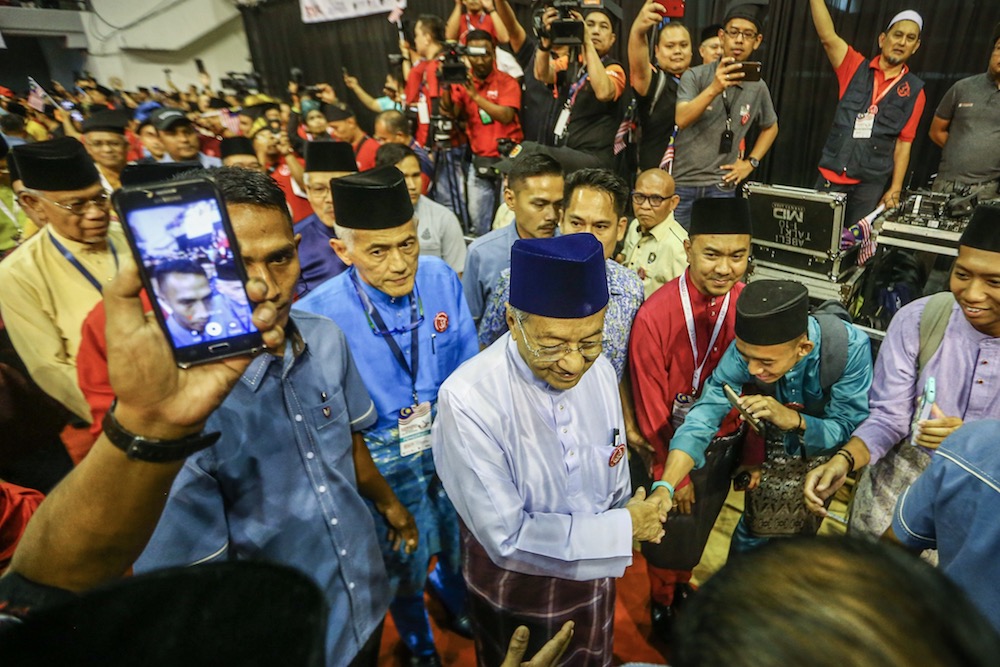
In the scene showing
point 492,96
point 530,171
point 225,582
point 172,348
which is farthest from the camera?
point 492,96

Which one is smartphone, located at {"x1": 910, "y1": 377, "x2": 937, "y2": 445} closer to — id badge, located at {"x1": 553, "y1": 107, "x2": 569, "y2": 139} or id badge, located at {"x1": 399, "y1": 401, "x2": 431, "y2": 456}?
id badge, located at {"x1": 399, "y1": 401, "x2": 431, "y2": 456}

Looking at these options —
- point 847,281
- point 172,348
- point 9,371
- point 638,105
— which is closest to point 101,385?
point 9,371

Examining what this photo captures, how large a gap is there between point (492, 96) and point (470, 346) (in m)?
3.54

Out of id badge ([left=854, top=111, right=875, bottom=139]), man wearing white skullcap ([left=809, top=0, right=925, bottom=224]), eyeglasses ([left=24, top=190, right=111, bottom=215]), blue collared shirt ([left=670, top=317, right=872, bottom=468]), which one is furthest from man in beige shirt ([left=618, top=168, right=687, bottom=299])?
eyeglasses ([left=24, top=190, right=111, bottom=215])

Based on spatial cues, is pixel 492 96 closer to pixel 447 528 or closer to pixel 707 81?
pixel 707 81

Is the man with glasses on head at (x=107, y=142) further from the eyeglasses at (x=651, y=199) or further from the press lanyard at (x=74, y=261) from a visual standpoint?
the eyeglasses at (x=651, y=199)

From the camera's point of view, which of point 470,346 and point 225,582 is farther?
point 470,346

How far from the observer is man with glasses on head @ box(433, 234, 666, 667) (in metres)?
1.39

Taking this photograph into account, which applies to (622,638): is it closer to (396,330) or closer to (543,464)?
(543,464)

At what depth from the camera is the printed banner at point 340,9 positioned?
9.79m

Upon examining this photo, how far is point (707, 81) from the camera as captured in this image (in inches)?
160

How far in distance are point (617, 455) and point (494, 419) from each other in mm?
458

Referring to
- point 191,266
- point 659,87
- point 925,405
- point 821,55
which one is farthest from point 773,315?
point 821,55

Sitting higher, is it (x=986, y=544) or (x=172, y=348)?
(x=172, y=348)
